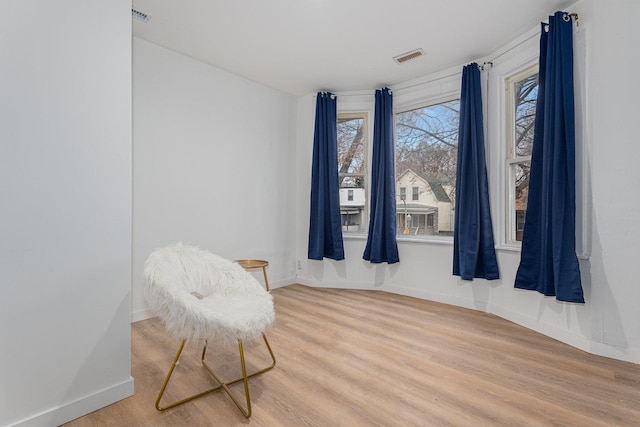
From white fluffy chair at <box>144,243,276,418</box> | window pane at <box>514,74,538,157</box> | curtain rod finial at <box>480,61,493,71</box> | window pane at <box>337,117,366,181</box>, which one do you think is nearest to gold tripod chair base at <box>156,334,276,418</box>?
white fluffy chair at <box>144,243,276,418</box>

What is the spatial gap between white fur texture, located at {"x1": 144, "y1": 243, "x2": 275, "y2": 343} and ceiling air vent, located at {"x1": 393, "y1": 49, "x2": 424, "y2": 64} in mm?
2671

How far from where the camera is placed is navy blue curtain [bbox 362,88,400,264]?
12.1 feet

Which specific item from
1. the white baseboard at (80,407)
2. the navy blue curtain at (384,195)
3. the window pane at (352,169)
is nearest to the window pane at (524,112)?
the navy blue curtain at (384,195)

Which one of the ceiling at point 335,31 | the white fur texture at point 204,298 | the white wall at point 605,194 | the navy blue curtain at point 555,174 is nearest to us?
the white fur texture at point 204,298

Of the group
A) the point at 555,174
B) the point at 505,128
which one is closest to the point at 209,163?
the point at 505,128

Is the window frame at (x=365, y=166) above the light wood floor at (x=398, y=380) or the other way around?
above

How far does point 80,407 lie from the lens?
4.97 feet

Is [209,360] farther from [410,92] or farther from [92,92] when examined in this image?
[410,92]

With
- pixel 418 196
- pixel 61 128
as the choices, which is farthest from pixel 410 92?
pixel 61 128

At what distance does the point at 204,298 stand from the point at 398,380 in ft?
4.25

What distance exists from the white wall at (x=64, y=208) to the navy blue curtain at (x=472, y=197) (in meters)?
2.91

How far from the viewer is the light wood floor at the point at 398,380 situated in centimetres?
152

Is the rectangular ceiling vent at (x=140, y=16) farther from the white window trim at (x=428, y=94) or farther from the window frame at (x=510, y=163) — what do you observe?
the window frame at (x=510, y=163)

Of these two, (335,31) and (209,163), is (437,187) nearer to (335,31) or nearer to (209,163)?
(335,31)
